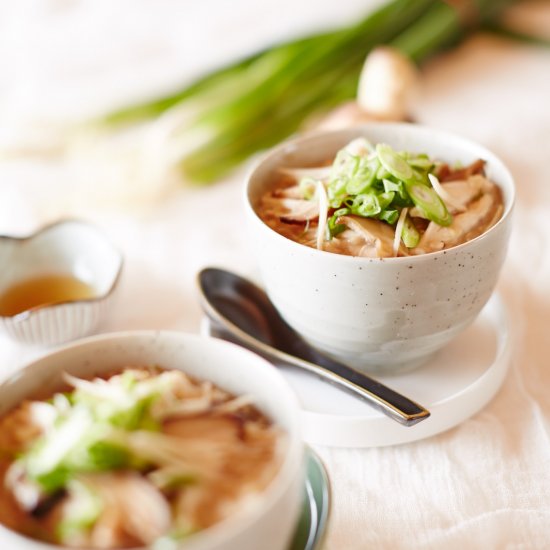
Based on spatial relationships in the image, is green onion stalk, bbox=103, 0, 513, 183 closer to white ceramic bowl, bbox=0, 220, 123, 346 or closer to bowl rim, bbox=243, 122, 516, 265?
white ceramic bowl, bbox=0, 220, 123, 346

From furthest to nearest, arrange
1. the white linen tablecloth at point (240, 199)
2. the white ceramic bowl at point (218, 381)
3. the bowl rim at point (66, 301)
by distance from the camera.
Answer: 1. the bowl rim at point (66, 301)
2. the white linen tablecloth at point (240, 199)
3. the white ceramic bowl at point (218, 381)

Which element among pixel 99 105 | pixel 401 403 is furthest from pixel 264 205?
pixel 99 105

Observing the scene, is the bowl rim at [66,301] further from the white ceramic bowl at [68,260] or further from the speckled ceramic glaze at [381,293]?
the speckled ceramic glaze at [381,293]

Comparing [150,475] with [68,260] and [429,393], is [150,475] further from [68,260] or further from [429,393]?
[68,260]

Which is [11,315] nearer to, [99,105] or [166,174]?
[166,174]

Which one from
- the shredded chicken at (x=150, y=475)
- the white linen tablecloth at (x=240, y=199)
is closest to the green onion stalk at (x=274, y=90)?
the white linen tablecloth at (x=240, y=199)

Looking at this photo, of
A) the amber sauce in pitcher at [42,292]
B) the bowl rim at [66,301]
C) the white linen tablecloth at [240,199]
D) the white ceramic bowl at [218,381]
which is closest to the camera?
the white ceramic bowl at [218,381]

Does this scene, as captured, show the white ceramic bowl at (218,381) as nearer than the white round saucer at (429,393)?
Yes
